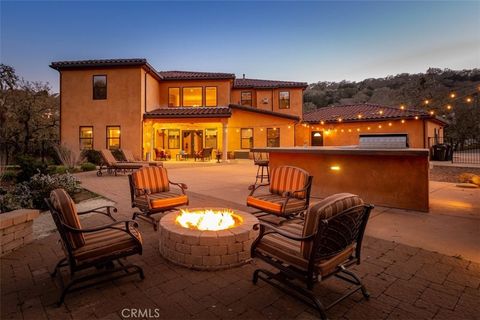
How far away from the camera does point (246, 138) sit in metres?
22.7

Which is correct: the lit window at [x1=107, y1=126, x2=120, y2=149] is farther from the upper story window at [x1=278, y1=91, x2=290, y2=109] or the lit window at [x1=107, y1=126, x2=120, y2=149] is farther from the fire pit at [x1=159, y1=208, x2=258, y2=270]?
the fire pit at [x1=159, y1=208, x2=258, y2=270]

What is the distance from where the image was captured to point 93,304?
2578 mm

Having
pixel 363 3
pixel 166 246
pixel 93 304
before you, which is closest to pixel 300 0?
pixel 363 3

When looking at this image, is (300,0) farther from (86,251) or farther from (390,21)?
(86,251)

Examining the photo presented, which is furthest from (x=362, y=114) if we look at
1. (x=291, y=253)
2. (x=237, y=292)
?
(x=237, y=292)

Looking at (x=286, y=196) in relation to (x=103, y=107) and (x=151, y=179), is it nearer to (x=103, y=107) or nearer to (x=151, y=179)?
(x=151, y=179)

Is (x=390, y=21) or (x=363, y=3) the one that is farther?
(x=390, y=21)

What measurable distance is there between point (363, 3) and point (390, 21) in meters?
3.94

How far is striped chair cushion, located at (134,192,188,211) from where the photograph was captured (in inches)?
199

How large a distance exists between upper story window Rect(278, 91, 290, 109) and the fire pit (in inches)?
868

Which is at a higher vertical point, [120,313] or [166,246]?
[166,246]

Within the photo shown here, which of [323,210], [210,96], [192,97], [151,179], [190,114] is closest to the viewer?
[323,210]

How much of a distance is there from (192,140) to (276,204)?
796 inches

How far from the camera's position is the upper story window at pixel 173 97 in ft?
72.7
